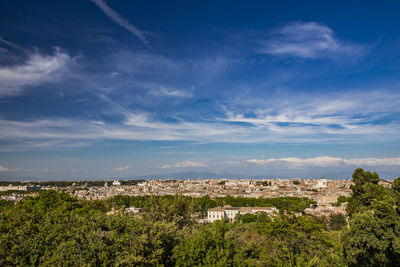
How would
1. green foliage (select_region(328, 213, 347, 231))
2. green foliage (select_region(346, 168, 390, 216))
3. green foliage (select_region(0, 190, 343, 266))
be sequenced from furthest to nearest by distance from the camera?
green foliage (select_region(328, 213, 347, 231)) < green foliage (select_region(346, 168, 390, 216)) < green foliage (select_region(0, 190, 343, 266))

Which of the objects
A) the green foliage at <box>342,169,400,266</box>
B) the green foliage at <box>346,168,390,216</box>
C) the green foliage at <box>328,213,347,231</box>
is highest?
the green foliage at <box>346,168,390,216</box>

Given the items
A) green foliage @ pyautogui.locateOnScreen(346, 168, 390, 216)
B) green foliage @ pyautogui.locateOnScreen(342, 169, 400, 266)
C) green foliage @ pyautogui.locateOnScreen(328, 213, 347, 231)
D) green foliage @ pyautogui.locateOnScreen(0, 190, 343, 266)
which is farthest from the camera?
green foliage @ pyautogui.locateOnScreen(328, 213, 347, 231)

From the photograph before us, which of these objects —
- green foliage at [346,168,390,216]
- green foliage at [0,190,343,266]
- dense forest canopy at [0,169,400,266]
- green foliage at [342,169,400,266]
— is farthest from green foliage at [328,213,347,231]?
green foliage at [0,190,343,266]

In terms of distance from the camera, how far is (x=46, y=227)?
12836mm

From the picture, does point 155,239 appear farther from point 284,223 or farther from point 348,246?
point 348,246

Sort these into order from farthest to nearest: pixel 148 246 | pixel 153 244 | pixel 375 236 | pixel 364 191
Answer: pixel 364 191 → pixel 375 236 → pixel 153 244 → pixel 148 246

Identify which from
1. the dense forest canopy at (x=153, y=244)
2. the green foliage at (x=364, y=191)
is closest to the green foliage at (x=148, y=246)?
the dense forest canopy at (x=153, y=244)

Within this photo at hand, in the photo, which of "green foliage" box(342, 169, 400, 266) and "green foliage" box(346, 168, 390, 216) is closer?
"green foliage" box(342, 169, 400, 266)

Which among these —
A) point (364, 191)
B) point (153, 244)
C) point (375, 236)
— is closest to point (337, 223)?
point (364, 191)

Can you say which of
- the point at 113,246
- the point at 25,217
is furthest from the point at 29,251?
the point at 25,217

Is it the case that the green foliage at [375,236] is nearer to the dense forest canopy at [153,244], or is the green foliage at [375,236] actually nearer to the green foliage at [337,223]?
the dense forest canopy at [153,244]

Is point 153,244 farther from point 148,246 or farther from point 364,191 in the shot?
point 364,191

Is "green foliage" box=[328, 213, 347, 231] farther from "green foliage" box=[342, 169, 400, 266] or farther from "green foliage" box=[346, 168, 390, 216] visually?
"green foliage" box=[342, 169, 400, 266]

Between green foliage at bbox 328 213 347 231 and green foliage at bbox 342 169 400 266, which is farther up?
green foliage at bbox 342 169 400 266
